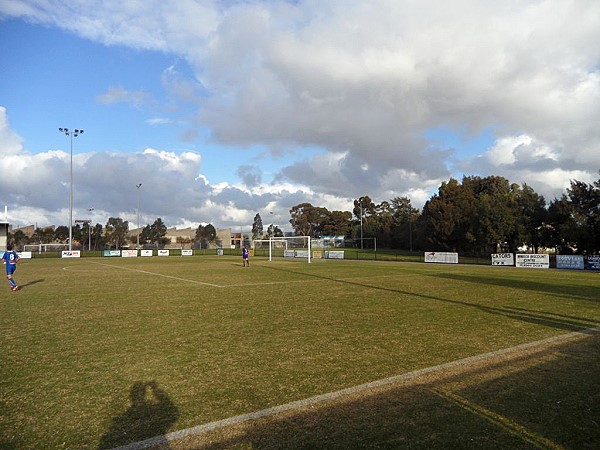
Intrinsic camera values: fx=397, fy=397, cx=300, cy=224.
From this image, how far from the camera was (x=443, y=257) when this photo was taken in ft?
145

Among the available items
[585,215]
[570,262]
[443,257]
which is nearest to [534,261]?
[570,262]

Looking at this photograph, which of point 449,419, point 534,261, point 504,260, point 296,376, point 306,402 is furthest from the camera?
point 504,260

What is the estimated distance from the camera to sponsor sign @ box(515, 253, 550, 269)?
3600 centimetres

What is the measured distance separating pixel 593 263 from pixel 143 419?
3929cm

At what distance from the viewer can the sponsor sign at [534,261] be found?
3600 cm

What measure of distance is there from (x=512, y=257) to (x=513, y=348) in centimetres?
3505

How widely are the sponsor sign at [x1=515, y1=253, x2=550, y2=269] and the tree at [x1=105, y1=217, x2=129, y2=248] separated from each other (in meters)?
113

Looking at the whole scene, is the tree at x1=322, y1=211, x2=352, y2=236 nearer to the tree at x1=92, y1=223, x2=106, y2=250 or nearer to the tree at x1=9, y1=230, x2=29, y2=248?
the tree at x1=92, y1=223, x2=106, y2=250

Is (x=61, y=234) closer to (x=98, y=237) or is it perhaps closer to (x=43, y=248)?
(x=98, y=237)

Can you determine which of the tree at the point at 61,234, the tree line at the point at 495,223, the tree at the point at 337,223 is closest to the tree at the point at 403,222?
the tree line at the point at 495,223

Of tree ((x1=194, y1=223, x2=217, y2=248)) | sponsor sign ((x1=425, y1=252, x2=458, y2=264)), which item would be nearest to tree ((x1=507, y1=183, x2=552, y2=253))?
sponsor sign ((x1=425, y1=252, x2=458, y2=264))

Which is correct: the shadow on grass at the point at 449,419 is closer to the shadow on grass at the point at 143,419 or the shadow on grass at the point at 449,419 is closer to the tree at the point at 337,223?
the shadow on grass at the point at 143,419

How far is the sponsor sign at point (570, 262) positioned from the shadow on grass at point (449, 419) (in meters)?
34.0

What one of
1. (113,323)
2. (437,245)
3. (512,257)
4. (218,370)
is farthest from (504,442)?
(437,245)
